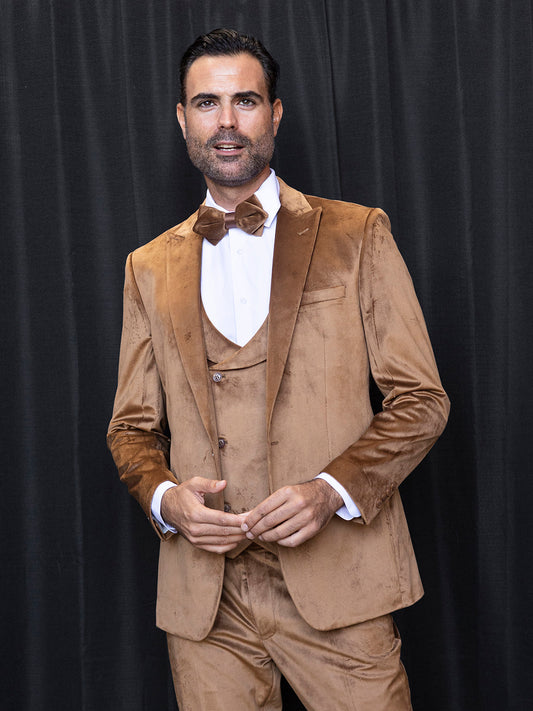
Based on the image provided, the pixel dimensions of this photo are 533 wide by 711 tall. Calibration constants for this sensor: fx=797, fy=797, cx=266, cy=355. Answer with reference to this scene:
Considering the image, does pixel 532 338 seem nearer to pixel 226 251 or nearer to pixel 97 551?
pixel 226 251

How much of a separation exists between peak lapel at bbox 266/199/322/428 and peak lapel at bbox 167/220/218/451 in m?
0.15

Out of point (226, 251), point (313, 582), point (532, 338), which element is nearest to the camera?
point (313, 582)

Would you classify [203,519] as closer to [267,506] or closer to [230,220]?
[267,506]

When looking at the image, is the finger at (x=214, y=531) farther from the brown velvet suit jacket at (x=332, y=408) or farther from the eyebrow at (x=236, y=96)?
the eyebrow at (x=236, y=96)

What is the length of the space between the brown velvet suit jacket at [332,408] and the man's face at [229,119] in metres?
0.18

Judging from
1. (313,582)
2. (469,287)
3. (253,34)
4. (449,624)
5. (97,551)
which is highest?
(253,34)

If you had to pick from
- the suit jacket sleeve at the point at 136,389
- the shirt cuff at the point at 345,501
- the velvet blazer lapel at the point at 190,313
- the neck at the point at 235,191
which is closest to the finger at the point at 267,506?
the shirt cuff at the point at 345,501

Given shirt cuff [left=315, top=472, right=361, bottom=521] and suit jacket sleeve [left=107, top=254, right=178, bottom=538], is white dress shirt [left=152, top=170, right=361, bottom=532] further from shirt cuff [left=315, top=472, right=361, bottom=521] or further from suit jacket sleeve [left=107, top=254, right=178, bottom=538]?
shirt cuff [left=315, top=472, right=361, bottom=521]

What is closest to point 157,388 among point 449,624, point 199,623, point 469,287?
point 199,623

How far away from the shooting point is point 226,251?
6.44 ft

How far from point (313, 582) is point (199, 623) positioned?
0.28 m

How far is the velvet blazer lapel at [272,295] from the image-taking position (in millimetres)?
1763

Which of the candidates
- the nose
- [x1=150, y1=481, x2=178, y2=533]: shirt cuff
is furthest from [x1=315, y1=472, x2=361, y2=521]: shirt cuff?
the nose

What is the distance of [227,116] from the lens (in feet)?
6.24
